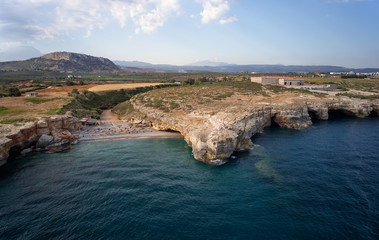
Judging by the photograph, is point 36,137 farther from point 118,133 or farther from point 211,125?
point 211,125

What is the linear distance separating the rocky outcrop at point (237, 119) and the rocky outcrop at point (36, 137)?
15.7 metres

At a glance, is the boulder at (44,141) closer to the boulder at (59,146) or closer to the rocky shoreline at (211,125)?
the rocky shoreline at (211,125)

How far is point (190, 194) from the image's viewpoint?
19125mm

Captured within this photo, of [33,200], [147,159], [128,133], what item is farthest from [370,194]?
[128,133]

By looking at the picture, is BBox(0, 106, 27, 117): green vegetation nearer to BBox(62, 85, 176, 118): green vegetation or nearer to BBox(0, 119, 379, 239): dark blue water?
BBox(62, 85, 176, 118): green vegetation

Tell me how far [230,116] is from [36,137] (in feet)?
99.6

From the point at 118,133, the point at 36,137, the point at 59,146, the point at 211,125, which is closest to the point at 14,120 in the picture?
the point at 36,137

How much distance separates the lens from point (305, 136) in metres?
A: 35.1

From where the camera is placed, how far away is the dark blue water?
49.1 feet

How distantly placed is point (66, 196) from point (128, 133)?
751 inches

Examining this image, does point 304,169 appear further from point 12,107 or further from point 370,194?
point 12,107

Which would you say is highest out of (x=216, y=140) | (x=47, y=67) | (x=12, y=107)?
(x=47, y=67)

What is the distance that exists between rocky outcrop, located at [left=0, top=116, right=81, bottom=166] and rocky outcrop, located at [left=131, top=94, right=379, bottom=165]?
15673 mm

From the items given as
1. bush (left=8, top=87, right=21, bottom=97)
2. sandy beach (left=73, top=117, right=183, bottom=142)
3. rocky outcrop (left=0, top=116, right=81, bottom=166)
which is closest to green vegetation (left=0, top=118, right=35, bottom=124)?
rocky outcrop (left=0, top=116, right=81, bottom=166)
